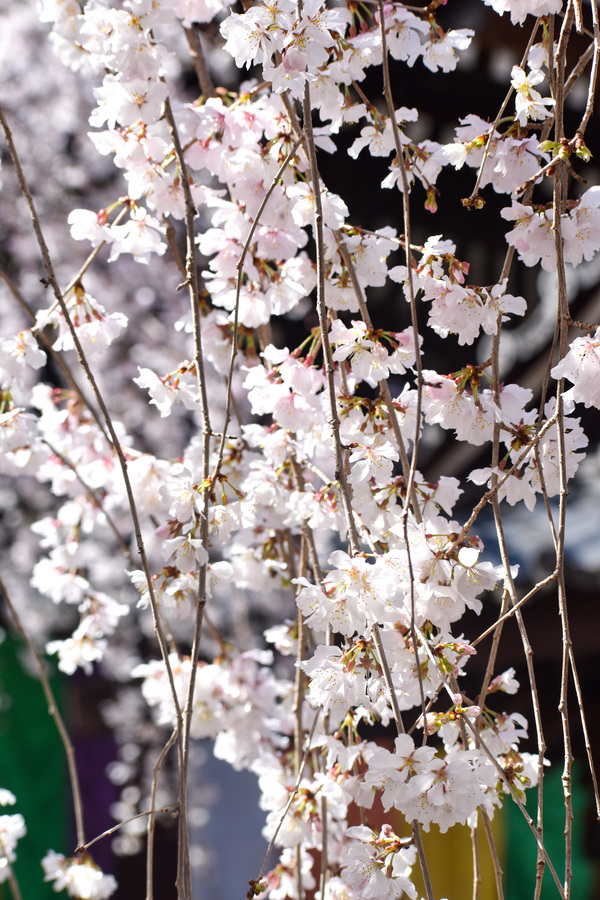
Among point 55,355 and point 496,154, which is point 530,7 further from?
point 55,355

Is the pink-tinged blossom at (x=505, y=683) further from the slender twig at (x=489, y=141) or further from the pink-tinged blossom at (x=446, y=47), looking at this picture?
the pink-tinged blossom at (x=446, y=47)

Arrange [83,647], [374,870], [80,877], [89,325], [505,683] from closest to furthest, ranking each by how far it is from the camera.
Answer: [374,870], [505,683], [89,325], [80,877], [83,647]

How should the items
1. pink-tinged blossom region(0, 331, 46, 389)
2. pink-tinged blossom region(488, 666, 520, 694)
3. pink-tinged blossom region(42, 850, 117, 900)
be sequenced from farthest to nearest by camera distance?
pink-tinged blossom region(42, 850, 117, 900) < pink-tinged blossom region(0, 331, 46, 389) < pink-tinged blossom region(488, 666, 520, 694)

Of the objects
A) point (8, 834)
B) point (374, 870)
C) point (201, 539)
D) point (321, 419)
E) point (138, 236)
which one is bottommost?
point (374, 870)

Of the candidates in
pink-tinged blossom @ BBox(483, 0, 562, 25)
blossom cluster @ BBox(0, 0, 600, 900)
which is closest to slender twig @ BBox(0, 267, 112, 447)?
blossom cluster @ BBox(0, 0, 600, 900)

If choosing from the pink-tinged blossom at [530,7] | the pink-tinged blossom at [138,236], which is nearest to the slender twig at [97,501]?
the pink-tinged blossom at [138,236]

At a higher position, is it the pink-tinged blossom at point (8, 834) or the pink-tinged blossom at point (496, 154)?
the pink-tinged blossom at point (496, 154)

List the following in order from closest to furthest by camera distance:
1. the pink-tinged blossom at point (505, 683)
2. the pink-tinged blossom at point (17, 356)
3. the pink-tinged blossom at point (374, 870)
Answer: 1. the pink-tinged blossom at point (374, 870)
2. the pink-tinged blossom at point (505, 683)
3. the pink-tinged blossom at point (17, 356)

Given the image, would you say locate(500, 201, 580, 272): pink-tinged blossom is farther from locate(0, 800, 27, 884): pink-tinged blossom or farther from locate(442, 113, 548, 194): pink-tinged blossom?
locate(0, 800, 27, 884): pink-tinged blossom

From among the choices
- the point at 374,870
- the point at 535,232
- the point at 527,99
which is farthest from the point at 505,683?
the point at 527,99

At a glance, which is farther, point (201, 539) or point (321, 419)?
point (321, 419)

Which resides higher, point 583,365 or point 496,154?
point 496,154

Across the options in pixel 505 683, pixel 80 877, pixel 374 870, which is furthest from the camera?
pixel 80 877

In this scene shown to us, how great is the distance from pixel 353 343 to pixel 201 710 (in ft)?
2.05
